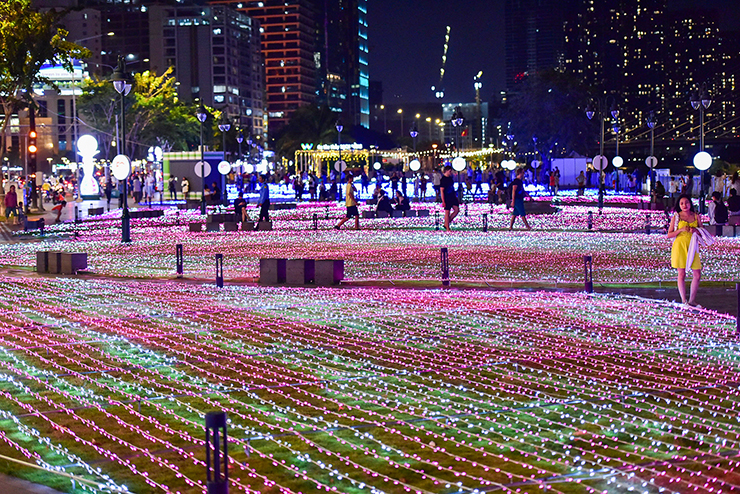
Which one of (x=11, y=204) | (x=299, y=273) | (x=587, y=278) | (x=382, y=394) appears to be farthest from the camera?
(x=11, y=204)

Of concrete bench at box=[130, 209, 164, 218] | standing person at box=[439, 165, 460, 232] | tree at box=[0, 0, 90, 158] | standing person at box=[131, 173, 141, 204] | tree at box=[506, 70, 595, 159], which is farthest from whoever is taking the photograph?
tree at box=[506, 70, 595, 159]

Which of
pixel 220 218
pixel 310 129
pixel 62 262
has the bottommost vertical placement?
pixel 62 262

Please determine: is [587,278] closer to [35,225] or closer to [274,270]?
[274,270]

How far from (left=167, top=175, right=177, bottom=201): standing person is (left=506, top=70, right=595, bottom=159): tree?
157 feet

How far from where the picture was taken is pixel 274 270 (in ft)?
57.3

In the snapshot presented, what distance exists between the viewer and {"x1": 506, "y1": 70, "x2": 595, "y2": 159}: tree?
323 feet

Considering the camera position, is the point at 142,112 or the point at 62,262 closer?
the point at 62,262

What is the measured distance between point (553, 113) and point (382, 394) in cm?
9285

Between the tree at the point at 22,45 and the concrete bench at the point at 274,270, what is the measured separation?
1030 inches

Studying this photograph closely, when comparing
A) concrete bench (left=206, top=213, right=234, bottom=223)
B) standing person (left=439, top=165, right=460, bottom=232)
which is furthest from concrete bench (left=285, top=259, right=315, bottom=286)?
concrete bench (left=206, top=213, right=234, bottom=223)

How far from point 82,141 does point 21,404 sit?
1634 inches

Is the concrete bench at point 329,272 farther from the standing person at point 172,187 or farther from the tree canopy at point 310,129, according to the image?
the tree canopy at point 310,129

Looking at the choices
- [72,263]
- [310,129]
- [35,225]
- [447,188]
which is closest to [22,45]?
[35,225]

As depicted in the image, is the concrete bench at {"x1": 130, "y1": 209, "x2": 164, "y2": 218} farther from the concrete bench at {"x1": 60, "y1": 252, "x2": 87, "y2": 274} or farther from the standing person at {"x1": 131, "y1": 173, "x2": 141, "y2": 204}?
the concrete bench at {"x1": 60, "y1": 252, "x2": 87, "y2": 274}
